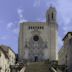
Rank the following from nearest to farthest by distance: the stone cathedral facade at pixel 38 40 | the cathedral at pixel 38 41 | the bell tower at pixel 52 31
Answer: the bell tower at pixel 52 31, the cathedral at pixel 38 41, the stone cathedral facade at pixel 38 40

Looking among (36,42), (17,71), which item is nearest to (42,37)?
(36,42)

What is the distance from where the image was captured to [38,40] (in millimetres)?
103188

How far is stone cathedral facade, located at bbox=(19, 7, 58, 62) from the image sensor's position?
101 meters

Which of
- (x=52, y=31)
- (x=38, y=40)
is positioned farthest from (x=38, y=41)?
(x=52, y=31)

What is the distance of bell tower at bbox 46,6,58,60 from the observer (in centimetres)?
10046

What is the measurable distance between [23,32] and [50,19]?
9.45 m

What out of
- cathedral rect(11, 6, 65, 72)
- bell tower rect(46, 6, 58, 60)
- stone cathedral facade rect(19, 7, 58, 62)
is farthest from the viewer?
stone cathedral facade rect(19, 7, 58, 62)

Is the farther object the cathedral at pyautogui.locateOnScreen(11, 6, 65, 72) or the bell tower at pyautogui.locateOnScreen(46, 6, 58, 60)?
the cathedral at pyautogui.locateOnScreen(11, 6, 65, 72)

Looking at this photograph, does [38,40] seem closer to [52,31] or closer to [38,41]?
[38,41]

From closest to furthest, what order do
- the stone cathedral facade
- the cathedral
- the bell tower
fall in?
1. the bell tower
2. the cathedral
3. the stone cathedral facade

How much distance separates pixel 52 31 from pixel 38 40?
5.12 m

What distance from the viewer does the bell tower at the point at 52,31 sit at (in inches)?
3955

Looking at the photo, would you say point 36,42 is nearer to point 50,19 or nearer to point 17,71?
point 50,19

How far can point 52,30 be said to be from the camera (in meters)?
103
